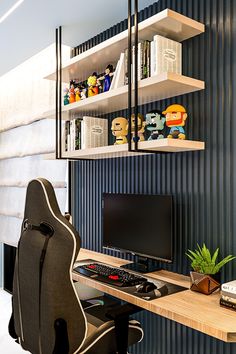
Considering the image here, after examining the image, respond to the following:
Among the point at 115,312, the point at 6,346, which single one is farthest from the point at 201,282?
the point at 6,346

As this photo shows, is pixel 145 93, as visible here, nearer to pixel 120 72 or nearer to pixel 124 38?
pixel 120 72

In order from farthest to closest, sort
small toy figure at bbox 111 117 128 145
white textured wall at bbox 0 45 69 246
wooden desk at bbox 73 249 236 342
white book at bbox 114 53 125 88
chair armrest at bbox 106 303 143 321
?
white textured wall at bbox 0 45 69 246 < small toy figure at bbox 111 117 128 145 < white book at bbox 114 53 125 88 < chair armrest at bbox 106 303 143 321 < wooden desk at bbox 73 249 236 342

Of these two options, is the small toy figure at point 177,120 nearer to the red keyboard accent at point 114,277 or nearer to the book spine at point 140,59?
the book spine at point 140,59

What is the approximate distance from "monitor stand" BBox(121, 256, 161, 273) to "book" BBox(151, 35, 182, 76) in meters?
1.17

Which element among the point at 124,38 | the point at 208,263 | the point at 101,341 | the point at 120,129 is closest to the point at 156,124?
the point at 120,129

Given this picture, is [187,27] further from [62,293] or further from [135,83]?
[62,293]

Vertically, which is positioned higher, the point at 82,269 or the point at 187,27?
the point at 187,27

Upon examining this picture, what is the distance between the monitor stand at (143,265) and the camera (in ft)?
7.29

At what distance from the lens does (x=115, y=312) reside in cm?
162

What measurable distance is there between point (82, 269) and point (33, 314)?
0.70 meters

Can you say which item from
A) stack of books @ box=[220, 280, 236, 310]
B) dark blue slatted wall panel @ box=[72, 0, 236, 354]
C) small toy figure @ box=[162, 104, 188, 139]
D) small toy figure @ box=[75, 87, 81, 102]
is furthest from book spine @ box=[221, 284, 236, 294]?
small toy figure @ box=[75, 87, 81, 102]

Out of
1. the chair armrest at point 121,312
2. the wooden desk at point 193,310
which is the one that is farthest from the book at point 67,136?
the chair armrest at point 121,312

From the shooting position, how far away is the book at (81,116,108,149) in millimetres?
2648

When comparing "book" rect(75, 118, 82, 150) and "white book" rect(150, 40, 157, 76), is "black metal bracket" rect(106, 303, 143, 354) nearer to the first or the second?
"white book" rect(150, 40, 157, 76)
